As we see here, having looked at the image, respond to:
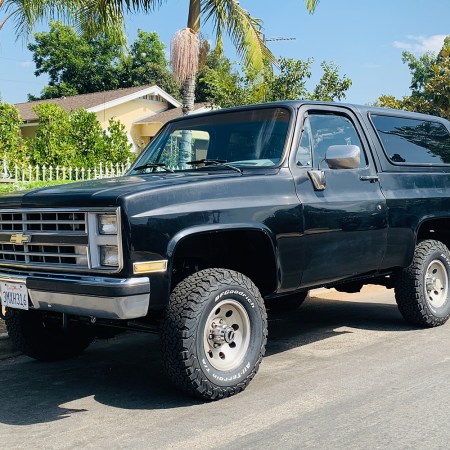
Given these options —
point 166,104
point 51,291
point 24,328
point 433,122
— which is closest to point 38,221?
point 51,291

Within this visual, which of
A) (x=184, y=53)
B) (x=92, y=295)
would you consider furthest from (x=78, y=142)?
(x=92, y=295)

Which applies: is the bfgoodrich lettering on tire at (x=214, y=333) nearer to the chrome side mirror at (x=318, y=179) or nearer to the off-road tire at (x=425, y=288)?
→ the chrome side mirror at (x=318, y=179)

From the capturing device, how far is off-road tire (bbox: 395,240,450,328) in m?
6.26

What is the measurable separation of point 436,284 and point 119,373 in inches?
130

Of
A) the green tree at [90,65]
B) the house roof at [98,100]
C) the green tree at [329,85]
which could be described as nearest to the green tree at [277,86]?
the green tree at [329,85]

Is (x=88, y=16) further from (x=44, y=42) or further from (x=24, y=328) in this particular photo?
(x=44, y=42)

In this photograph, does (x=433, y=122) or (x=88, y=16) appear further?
(x=88, y=16)

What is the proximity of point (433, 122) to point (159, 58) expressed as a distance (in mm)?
42134

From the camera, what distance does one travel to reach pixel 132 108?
31.6m

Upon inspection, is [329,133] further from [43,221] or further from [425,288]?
[43,221]

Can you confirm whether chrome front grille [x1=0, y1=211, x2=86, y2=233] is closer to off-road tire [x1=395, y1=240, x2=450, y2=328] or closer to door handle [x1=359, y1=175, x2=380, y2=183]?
door handle [x1=359, y1=175, x2=380, y2=183]

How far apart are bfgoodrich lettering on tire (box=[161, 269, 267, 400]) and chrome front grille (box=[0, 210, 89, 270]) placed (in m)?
0.70

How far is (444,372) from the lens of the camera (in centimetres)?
499

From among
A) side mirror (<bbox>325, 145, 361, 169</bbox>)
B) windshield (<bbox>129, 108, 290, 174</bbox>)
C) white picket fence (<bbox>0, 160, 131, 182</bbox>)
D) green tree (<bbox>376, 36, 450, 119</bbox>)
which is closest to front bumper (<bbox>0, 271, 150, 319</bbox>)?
windshield (<bbox>129, 108, 290, 174</bbox>)
